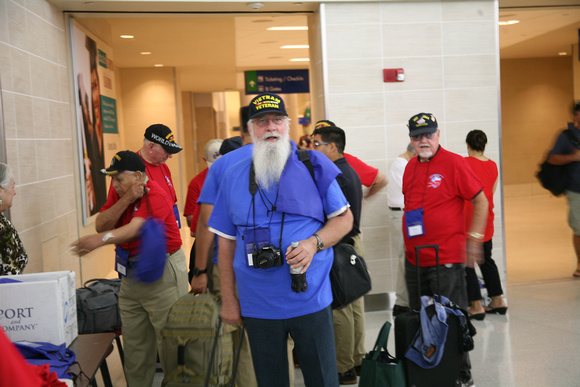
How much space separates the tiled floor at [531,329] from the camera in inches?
161

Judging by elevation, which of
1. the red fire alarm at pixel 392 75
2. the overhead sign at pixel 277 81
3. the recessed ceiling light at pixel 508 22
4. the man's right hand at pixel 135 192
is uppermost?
the recessed ceiling light at pixel 508 22

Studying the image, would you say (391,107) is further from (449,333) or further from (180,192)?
(180,192)

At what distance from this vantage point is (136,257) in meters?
3.31

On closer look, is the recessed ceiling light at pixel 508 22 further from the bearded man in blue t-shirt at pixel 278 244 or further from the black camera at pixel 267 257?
the black camera at pixel 267 257

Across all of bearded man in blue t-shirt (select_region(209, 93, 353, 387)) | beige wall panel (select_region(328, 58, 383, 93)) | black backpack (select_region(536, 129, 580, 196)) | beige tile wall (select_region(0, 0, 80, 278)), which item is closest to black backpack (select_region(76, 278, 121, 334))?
beige tile wall (select_region(0, 0, 80, 278))

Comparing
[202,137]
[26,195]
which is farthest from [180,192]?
[26,195]

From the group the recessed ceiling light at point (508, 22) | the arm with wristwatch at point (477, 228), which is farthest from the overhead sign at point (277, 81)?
the arm with wristwatch at point (477, 228)

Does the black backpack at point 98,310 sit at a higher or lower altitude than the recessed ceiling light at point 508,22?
lower

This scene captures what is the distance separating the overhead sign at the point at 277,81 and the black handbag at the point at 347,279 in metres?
11.2

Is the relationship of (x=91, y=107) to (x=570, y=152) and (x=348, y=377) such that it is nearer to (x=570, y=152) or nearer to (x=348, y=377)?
(x=348, y=377)

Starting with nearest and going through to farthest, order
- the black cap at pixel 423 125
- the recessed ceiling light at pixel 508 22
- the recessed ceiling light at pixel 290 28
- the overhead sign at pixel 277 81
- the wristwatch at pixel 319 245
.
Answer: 1. the wristwatch at pixel 319 245
2. the black cap at pixel 423 125
3. the recessed ceiling light at pixel 290 28
4. the recessed ceiling light at pixel 508 22
5. the overhead sign at pixel 277 81

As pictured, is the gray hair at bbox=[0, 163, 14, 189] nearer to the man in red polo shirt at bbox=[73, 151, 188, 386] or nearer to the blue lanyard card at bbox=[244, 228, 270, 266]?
the man in red polo shirt at bbox=[73, 151, 188, 386]

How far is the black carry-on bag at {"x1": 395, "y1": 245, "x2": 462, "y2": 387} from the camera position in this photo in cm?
328

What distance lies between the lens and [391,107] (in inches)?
227
